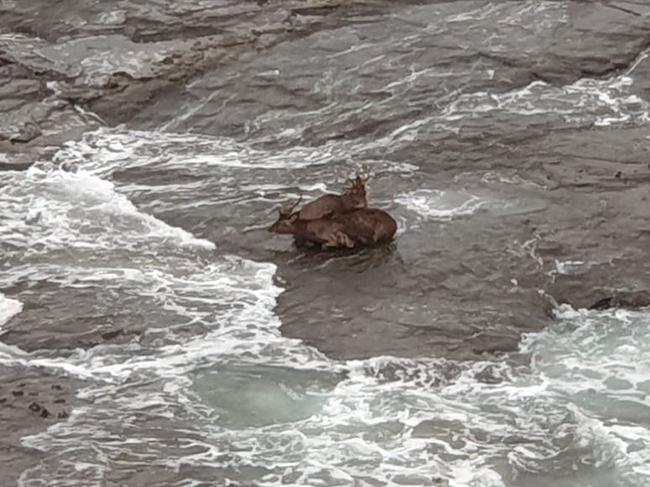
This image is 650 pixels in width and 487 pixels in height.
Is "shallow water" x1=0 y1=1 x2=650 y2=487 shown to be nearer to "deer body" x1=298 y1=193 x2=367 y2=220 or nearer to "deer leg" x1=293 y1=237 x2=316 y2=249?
"deer leg" x1=293 y1=237 x2=316 y2=249

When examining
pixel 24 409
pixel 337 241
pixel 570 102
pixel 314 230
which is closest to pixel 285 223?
pixel 314 230

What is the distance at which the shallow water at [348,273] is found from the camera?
201 inches

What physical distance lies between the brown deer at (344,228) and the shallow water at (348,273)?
0.10 metres

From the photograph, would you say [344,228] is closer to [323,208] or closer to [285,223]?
[323,208]

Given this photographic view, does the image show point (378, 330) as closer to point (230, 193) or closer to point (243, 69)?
point (230, 193)

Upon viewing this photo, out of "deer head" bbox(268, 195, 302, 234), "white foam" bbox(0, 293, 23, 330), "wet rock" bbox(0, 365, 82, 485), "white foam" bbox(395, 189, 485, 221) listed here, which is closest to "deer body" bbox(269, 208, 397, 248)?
"deer head" bbox(268, 195, 302, 234)

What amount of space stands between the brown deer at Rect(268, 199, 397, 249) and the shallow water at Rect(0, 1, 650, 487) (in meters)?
0.10

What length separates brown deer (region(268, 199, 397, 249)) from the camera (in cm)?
662

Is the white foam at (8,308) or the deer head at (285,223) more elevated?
the deer head at (285,223)

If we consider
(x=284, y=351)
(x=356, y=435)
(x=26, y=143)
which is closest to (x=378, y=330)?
(x=284, y=351)

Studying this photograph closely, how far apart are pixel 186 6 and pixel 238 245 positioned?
152 inches

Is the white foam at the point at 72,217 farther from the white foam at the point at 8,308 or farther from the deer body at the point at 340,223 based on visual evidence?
the white foam at the point at 8,308

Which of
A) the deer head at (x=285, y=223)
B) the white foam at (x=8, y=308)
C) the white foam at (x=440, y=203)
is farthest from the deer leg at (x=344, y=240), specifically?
the white foam at (x=8, y=308)

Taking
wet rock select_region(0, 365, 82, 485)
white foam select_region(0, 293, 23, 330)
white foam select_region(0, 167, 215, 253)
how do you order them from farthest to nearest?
white foam select_region(0, 167, 215, 253), white foam select_region(0, 293, 23, 330), wet rock select_region(0, 365, 82, 485)
